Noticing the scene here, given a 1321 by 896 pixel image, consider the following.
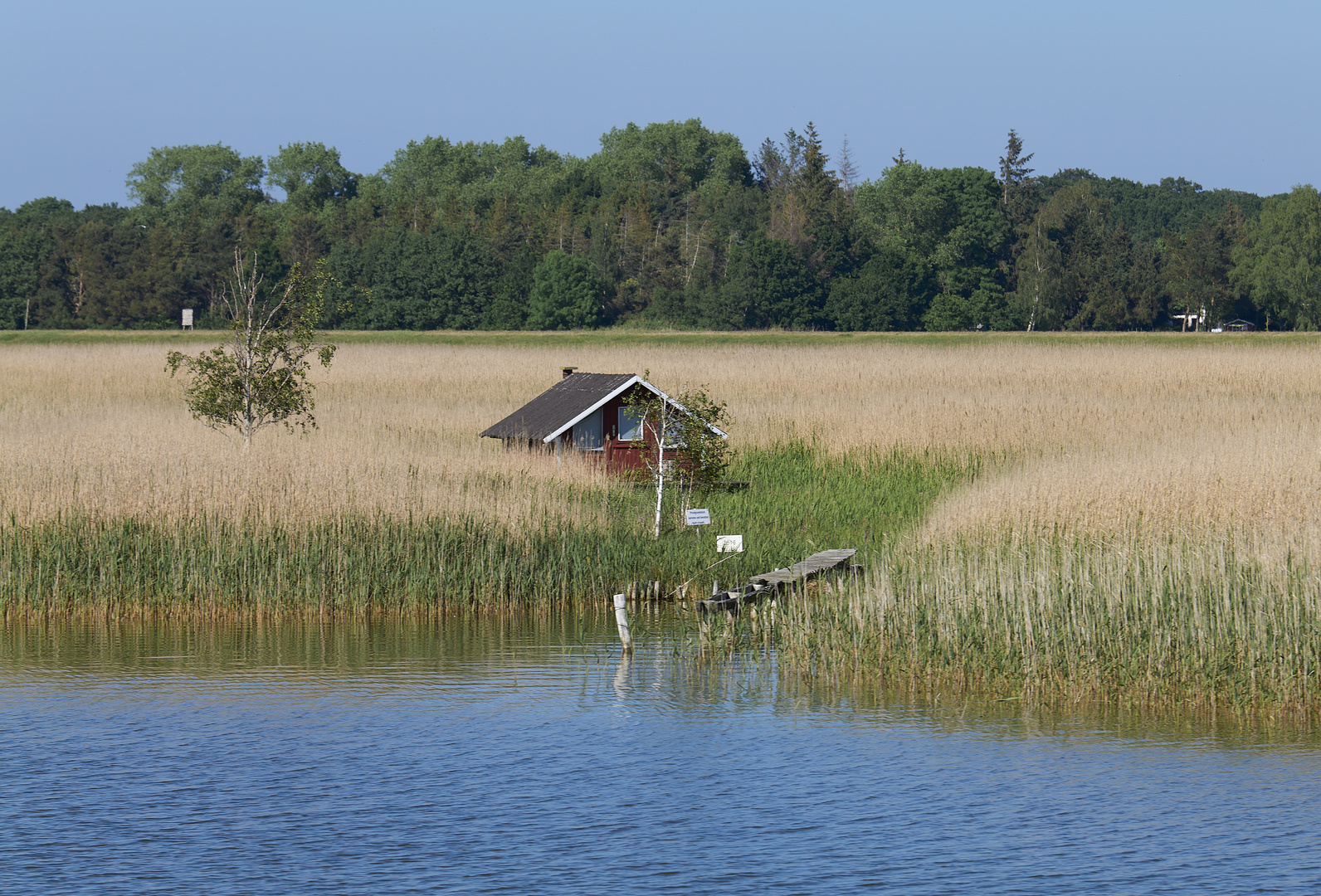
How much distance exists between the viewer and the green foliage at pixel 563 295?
84.3 m

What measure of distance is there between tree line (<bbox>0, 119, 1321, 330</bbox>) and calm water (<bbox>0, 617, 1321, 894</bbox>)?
2480 inches

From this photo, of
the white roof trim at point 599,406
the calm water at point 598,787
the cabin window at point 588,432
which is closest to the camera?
the calm water at point 598,787

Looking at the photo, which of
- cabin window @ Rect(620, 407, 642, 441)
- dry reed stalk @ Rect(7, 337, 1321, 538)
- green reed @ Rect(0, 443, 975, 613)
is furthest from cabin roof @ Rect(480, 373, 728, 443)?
green reed @ Rect(0, 443, 975, 613)

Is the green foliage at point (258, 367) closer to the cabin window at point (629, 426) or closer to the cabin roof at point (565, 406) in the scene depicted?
the cabin roof at point (565, 406)

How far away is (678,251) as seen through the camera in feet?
319

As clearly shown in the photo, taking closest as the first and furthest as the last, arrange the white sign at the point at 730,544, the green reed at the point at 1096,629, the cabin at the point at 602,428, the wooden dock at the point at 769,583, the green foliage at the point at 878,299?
the green reed at the point at 1096,629 < the wooden dock at the point at 769,583 < the white sign at the point at 730,544 < the cabin at the point at 602,428 < the green foliage at the point at 878,299

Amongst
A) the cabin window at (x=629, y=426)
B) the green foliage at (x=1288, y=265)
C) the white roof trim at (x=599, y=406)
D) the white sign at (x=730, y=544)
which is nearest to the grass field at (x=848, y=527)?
the white sign at (x=730, y=544)

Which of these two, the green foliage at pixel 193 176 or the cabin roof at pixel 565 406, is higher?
the green foliage at pixel 193 176

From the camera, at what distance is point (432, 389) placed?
1633 inches

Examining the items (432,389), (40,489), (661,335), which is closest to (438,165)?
(661,335)

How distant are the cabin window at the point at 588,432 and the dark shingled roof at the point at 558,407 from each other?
0.21 metres

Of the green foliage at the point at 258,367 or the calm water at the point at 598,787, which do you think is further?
the green foliage at the point at 258,367

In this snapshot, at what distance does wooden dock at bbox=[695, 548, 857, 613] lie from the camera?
15.9 m

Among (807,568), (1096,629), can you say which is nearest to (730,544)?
(807,568)
